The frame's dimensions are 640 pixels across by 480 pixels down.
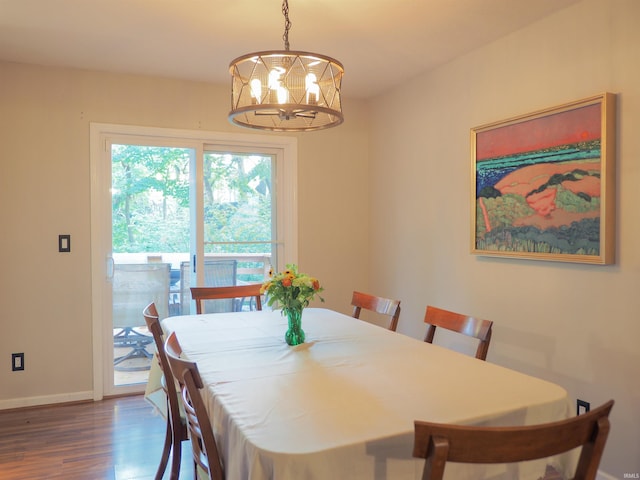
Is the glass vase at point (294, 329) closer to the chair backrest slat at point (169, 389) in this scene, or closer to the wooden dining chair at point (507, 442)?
the chair backrest slat at point (169, 389)

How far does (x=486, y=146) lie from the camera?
3.10m

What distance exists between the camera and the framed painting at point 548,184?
2.37 metres

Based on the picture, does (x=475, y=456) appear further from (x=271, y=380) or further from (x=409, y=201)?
(x=409, y=201)

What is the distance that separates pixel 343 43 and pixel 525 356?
7.16 ft

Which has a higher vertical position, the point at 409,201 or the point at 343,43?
the point at 343,43

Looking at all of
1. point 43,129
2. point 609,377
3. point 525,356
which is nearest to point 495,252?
point 525,356

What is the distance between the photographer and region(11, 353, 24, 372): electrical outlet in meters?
3.47

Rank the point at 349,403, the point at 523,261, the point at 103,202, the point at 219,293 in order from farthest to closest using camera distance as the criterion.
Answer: the point at 103,202
the point at 219,293
the point at 523,261
the point at 349,403

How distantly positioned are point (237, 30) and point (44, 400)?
2.87m

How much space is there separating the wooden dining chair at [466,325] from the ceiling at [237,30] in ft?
5.20

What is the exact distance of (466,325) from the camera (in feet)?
7.27

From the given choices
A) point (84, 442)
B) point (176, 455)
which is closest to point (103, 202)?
point (84, 442)

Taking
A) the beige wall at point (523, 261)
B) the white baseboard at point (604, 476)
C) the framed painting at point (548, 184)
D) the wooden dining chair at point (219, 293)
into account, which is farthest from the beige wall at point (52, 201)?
the white baseboard at point (604, 476)

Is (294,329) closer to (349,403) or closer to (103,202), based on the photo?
(349,403)
